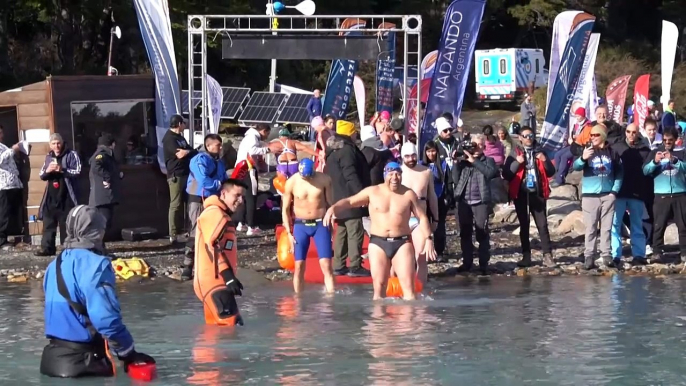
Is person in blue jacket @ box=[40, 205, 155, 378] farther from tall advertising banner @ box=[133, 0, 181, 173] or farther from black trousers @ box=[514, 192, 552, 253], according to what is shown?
tall advertising banner @ box=[133, 0, 181, 173]

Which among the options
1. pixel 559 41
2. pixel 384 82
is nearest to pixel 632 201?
pixel 559 41

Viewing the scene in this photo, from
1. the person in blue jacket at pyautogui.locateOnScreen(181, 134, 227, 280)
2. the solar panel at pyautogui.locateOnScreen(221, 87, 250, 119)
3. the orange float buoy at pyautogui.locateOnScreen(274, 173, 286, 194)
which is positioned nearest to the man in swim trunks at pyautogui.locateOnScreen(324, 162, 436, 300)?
the person in blue jacket at pyautogui.locateOnScreen(181, 134, 227, 280)

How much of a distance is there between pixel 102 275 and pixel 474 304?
5.86 m

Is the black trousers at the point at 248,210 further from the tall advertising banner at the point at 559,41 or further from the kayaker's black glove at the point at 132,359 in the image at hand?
the kayaker's black glove at the point at 132,359

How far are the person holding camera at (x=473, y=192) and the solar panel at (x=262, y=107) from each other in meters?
15.0

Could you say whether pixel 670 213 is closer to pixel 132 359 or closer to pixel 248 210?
pixel 248 210

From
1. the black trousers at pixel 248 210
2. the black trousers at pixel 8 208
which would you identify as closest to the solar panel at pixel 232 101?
the black trousers at pixel 248 210

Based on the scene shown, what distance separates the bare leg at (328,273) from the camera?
1291 cm

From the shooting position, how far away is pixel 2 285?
1408 cm

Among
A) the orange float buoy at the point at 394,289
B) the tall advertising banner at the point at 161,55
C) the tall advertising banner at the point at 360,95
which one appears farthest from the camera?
the tall advertising banner at the point at 360,95

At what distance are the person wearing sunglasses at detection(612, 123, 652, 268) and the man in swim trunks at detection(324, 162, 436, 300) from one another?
11.7 ft

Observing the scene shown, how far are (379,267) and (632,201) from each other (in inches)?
169

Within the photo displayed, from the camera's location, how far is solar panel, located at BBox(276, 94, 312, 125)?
29.2 m

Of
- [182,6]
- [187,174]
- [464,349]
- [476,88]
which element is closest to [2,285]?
[187,174]
